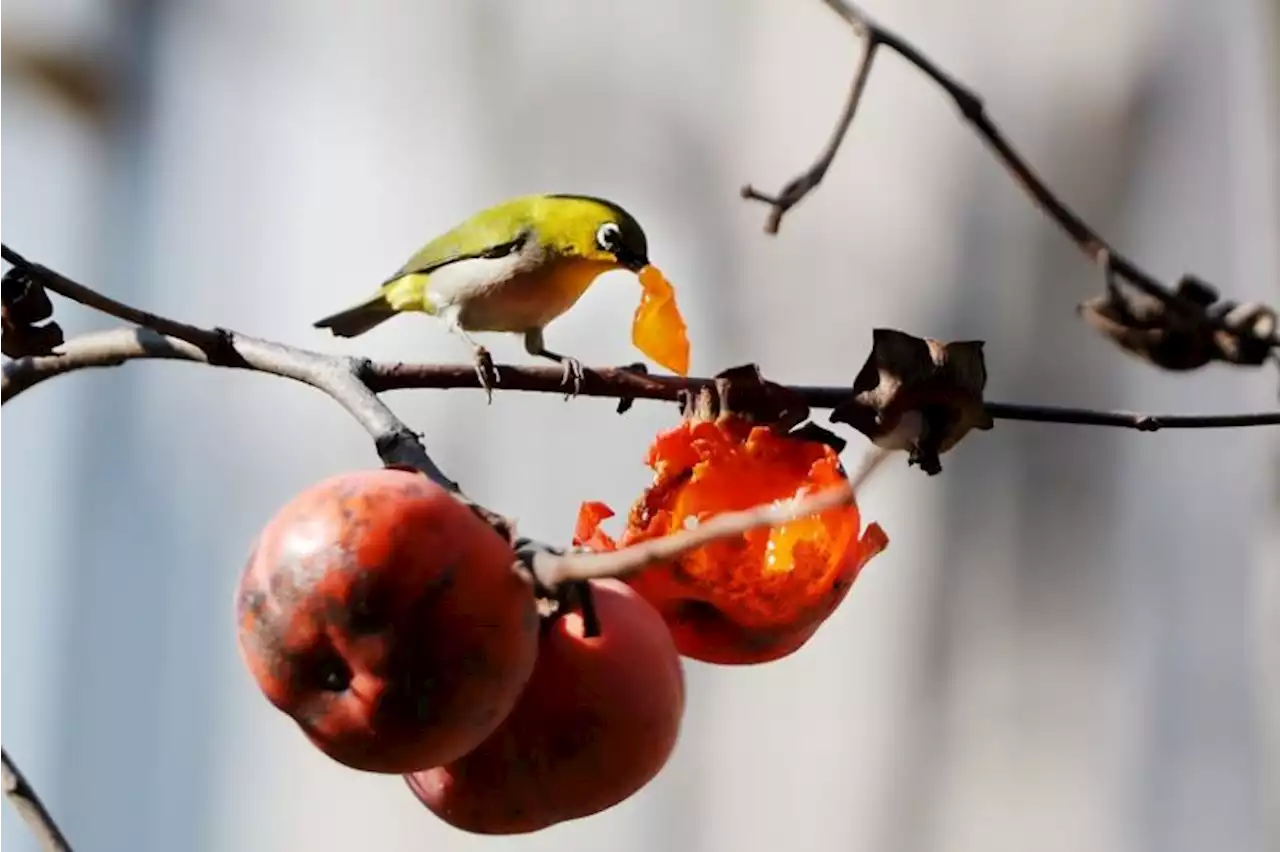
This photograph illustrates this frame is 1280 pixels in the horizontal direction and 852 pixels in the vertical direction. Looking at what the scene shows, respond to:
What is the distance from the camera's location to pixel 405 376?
0.52m

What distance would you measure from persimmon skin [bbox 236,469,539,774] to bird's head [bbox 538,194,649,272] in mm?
912

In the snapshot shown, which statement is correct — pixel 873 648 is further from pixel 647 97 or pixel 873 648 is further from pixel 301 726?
→ pixel 301 726

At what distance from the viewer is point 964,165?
6.27ft

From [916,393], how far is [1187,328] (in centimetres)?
14

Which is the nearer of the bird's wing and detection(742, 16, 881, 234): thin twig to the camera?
detection(742, 16, 881, 234): thin twig

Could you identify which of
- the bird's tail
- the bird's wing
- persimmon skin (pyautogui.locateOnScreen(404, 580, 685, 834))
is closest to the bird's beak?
the bird's wing

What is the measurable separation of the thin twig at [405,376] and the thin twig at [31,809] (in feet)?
0.47

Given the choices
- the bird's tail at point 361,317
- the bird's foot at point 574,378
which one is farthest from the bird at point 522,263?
the bird's foot at point 574,378

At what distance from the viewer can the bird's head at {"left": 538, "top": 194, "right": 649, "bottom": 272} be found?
132 centimetres

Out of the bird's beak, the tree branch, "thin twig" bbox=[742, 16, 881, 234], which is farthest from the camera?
the bird's beak

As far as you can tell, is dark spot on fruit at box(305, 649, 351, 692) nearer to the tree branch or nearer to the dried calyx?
the tree branch

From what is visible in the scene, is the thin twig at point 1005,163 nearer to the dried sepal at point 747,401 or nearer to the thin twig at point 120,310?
the dried sepal at point 747,401

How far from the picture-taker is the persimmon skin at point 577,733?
43 centimetres

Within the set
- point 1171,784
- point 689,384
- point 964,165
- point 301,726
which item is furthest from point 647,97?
point 301,726
